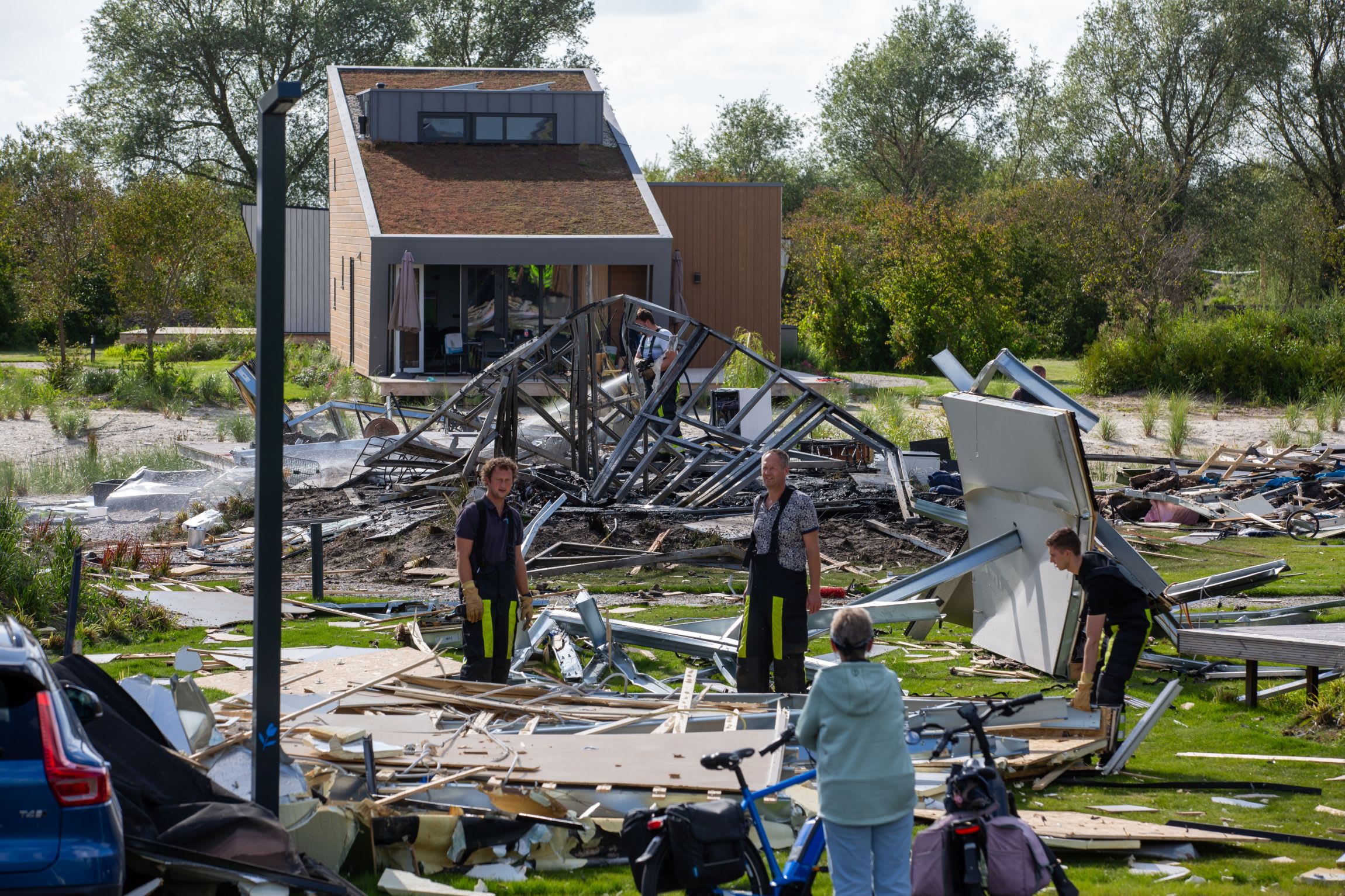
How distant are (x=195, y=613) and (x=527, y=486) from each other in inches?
208

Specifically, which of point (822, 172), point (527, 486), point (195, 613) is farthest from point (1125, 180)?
point (195, 613)

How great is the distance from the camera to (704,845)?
4.49 m

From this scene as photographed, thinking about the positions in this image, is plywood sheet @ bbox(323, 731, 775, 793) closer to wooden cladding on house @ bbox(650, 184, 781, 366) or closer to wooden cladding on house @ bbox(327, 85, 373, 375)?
wooden cladding on house @ bbox(327, 85, 373, 375)

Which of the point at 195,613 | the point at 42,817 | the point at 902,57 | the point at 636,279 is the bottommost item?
the point at 195,613

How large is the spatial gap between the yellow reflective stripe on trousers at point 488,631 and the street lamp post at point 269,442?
2.68 meters

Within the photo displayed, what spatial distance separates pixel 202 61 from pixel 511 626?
4640 centimetres

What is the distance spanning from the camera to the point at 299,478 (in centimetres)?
1773

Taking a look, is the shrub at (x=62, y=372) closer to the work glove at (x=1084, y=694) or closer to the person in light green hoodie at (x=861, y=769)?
the work glove at (x=1084, y=694)

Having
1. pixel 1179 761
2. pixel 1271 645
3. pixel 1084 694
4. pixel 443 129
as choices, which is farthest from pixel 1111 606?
pixel 443 129

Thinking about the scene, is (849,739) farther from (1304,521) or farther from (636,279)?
(636,279)

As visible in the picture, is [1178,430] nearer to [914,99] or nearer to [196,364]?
[196,364]

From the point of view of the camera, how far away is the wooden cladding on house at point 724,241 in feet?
103

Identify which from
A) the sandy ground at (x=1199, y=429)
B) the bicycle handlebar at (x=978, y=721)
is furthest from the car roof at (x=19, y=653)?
the sandy ground at (x=1199, y=429)

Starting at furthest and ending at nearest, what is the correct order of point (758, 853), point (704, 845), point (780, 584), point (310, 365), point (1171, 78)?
point (1171, 78) < point (310, 365) < point (780, 584) < point (758, 853) < point (704, 845)
